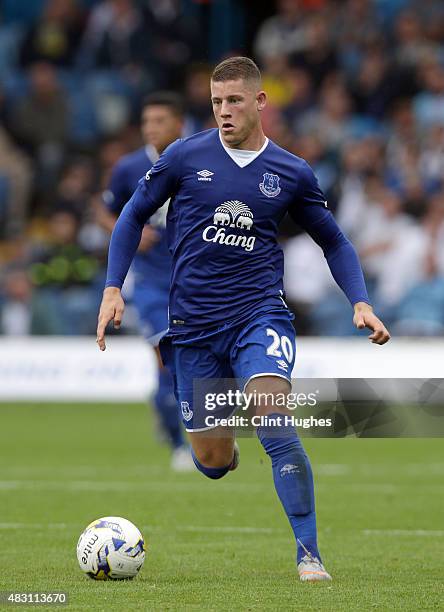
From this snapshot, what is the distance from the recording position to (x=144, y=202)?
6672mm

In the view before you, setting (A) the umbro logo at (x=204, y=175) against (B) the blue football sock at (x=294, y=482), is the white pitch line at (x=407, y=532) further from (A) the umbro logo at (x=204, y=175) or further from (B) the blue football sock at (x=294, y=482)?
(A) the umbro logo at (x=204, y=175)

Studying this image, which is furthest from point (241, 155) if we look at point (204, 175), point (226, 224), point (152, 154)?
point (152, 154)

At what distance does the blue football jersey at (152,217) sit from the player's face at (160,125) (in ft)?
0.47

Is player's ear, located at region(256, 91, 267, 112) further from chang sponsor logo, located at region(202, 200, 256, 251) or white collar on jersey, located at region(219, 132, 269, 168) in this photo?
chang sponsor logo, located at region(202, 200, 256, 251)

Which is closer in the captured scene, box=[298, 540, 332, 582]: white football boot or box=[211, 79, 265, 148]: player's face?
box=[298, 540, 332, 582]: white football boot

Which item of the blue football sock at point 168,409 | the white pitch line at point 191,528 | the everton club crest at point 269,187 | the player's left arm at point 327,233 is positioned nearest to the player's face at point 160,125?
the blue football sock at point 168,409

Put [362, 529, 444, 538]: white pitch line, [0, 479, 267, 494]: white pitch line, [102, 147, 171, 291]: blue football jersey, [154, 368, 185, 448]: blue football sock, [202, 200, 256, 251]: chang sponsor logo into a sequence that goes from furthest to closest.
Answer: [154, 368, 185, 448]: blue football sock < [102, 147, 171, 291]: blue football jersey < [0, 479, 267, 494]: white pitch line < [362, 529, 444, 538]: white pitch line < [202, 200, 256, 251]: chang sponsor logo

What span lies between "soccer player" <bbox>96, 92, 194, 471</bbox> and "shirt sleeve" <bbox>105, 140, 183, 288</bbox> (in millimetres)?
3773

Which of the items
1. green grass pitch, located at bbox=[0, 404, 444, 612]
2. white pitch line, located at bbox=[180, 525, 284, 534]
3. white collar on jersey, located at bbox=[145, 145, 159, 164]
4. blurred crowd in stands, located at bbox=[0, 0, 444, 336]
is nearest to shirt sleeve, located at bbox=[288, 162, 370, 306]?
green grass pitch, located at bbox=[0, 404, 444, 612]

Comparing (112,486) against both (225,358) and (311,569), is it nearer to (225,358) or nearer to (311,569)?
(225,358)

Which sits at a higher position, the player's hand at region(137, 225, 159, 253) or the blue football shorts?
the blue football shorts

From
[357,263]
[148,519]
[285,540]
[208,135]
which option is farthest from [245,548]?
[208,135]

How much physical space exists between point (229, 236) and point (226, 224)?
60 millimetres

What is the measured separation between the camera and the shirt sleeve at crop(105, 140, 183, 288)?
6613 mm
